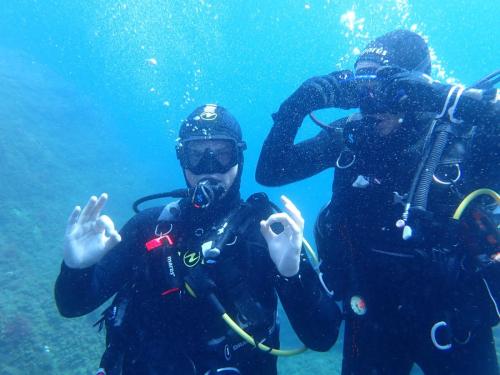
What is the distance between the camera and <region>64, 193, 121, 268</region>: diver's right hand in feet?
9.47

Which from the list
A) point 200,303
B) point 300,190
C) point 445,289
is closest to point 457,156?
point 445,289

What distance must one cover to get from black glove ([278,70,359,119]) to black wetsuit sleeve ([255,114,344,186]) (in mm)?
294

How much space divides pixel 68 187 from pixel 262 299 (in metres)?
18.8

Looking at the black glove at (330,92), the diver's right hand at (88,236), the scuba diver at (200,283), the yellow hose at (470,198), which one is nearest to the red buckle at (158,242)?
the scuba diver at (200,283)

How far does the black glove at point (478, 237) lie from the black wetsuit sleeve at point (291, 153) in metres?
1.50

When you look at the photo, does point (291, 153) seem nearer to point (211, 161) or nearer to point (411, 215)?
point (211, 161)

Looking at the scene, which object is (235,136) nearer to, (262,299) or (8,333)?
(262,299)

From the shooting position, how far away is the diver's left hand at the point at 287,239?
2574 millimetres

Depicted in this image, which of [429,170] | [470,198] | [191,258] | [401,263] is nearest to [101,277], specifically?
[191,258]

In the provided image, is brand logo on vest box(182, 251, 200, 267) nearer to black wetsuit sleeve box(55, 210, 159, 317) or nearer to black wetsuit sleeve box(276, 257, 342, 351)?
black wetsuit sleeve box(55, 210, 159, 317)

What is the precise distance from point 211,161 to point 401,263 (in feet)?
6.36

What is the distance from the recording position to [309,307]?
9.08 feet

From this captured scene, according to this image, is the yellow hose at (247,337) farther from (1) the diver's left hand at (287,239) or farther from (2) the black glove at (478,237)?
(2) the black glove at (478,237)

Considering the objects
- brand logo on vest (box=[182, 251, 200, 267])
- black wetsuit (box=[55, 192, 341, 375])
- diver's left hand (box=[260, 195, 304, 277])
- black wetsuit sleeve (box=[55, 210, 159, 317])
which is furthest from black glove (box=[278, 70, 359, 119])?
black wetsuit sleeve (box=[55, 210, 159, 317])
